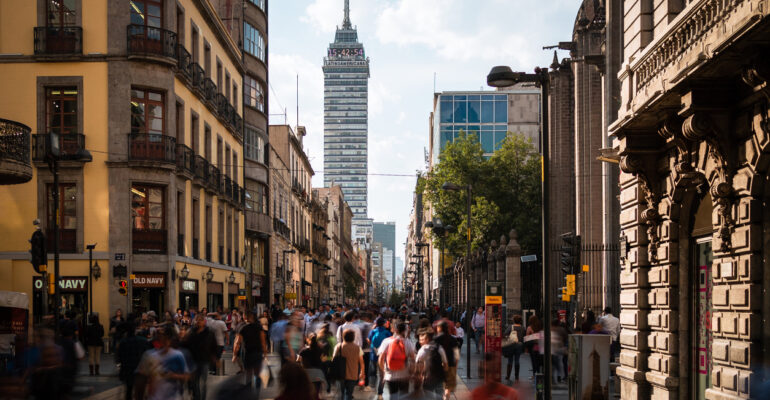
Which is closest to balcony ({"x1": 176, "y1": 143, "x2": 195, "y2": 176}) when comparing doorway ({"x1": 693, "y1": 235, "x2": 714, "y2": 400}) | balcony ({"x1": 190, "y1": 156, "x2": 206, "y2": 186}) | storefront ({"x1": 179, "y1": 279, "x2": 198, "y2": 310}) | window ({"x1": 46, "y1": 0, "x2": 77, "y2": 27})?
balcony ({"x1": 190, "y1": 156, "x2": 206, "y2": 186})

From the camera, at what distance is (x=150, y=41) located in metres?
32.9

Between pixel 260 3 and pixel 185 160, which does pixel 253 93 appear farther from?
pixel 185 160

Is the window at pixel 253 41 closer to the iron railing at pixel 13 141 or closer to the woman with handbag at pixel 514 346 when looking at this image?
the iron railing at pixel 13 141

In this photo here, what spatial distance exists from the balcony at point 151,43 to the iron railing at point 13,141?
8698 mm

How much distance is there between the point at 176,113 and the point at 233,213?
12.5 meters

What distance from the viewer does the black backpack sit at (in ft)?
41.9

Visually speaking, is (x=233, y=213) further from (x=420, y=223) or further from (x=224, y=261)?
(x=420, y=223)

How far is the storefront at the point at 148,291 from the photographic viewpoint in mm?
32875

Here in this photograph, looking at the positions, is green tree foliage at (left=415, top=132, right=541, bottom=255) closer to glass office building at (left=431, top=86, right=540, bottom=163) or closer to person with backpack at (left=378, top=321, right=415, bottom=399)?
glass office building at (left=431, top=86, right=540, bottom=163)

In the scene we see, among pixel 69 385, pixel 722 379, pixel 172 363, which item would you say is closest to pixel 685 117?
pixel 722 379

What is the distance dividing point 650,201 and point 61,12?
2466 centimetres

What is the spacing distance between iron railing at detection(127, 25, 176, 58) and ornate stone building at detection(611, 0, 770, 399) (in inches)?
819

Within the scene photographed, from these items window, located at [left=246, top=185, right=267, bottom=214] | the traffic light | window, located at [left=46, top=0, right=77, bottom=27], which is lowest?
the traffic light

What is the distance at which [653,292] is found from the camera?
50.4 feet
